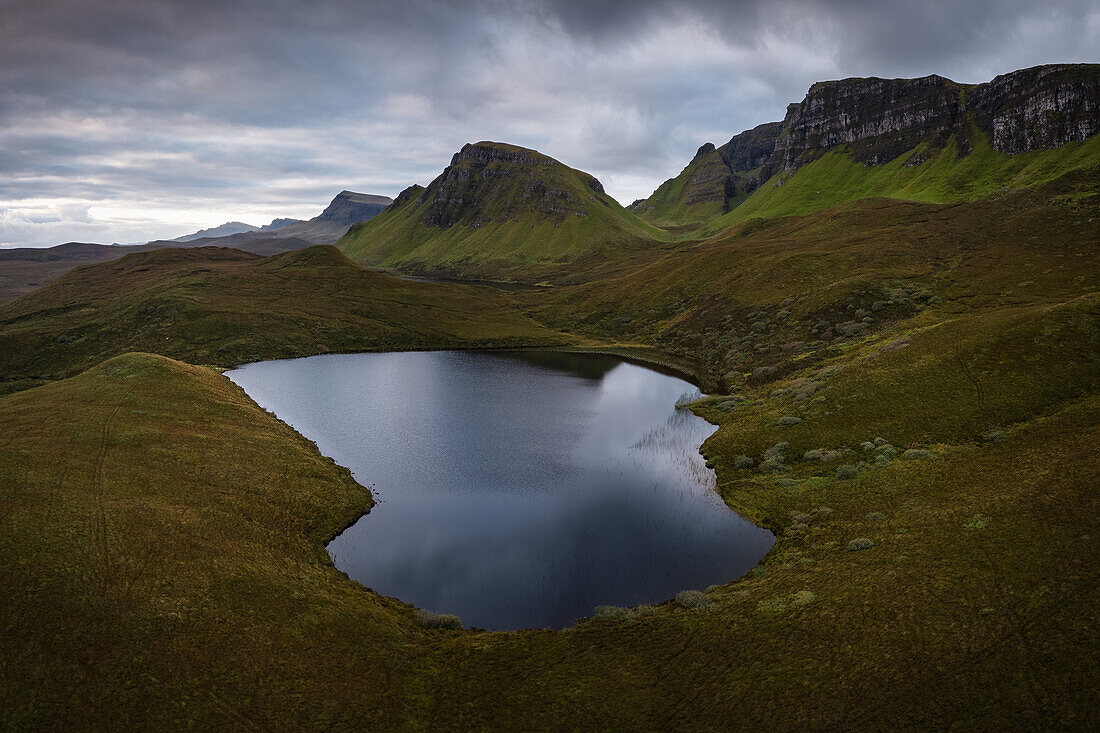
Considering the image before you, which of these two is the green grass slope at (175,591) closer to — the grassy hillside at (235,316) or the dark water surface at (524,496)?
the dark water surface at (524,496)

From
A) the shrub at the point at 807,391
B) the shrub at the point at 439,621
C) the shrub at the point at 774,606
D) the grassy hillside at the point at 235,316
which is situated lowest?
the shrub at the point at 439,621

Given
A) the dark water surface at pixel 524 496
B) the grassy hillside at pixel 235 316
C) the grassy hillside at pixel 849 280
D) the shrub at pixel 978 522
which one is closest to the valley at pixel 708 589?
the shrub at pixel 978 522

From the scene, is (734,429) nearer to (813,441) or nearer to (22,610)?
(813,441)

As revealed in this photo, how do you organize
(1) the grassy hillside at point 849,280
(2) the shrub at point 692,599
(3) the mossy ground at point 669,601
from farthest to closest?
1. (1) the grassy hillside at point 849,280
2. (2) the shrub at point 692,599
3. (3) the mossy ground at point 669,601

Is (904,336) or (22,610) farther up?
(904,336)

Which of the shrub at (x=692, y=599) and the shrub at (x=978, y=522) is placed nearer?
the shrub at (x=692, y=599)

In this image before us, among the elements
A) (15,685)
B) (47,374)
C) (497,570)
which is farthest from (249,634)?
(47,374)

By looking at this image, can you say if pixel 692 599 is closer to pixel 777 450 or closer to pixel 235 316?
pixel 777 450
